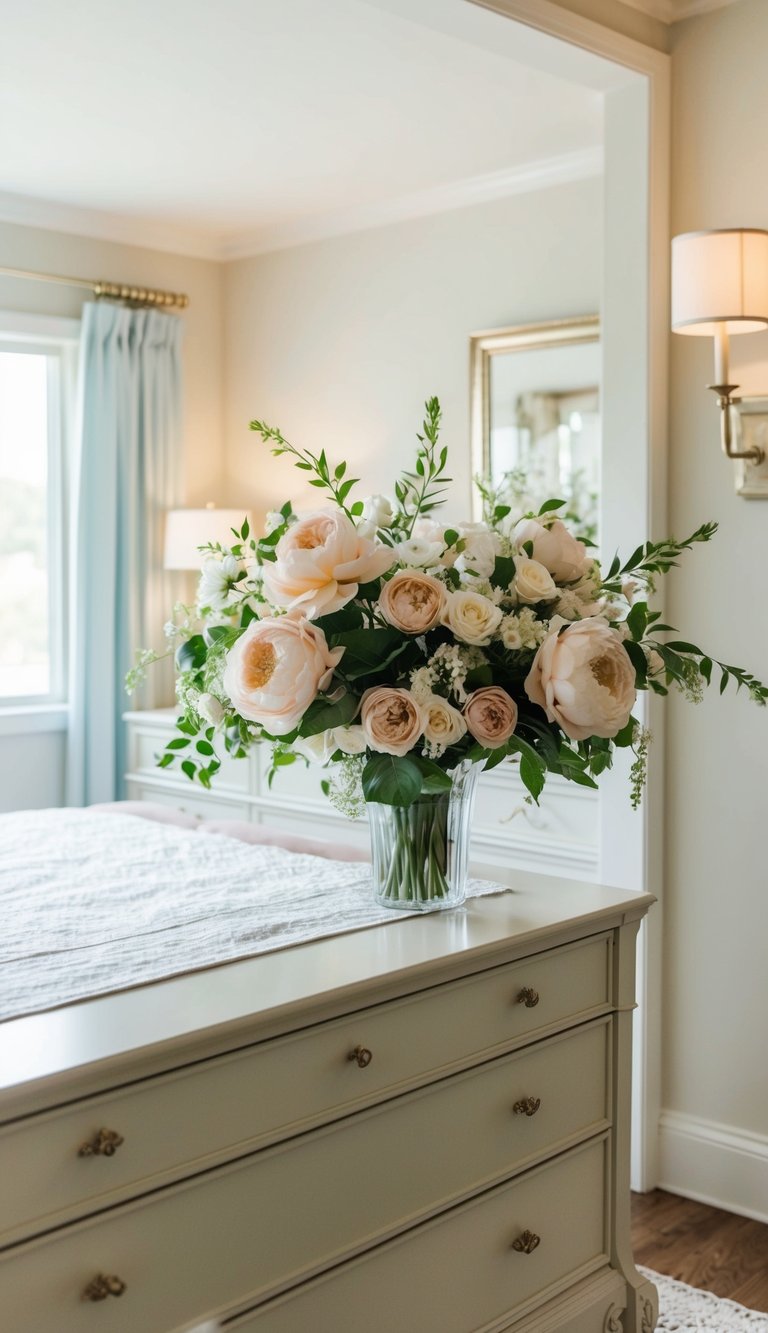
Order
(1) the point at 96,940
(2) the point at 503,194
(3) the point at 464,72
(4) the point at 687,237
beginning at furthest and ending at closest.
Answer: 1. (2) the point at 503,194
2. (3) the point at 464,72
3. (4) the point at 687,237
4. (1) the point at 96,940

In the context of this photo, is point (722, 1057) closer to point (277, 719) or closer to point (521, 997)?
point (521, 997)

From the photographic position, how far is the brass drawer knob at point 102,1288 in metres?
1.24

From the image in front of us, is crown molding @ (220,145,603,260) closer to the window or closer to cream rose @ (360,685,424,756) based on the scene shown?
the window

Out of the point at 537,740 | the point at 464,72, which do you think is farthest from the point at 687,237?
the point at 537,740

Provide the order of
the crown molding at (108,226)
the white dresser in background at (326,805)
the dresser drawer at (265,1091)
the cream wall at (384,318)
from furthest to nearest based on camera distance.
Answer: the crown molding at (108,226)
the cream wall at (384,318)
the white dresser in background at (326,805)
the dresser drawer at (265,1091)

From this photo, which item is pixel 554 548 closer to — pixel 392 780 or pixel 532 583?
pixel 532 583

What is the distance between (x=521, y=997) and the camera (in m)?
1.73

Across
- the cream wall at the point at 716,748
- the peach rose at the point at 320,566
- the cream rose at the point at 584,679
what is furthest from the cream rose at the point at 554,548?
the cream wall at the point at 716,748

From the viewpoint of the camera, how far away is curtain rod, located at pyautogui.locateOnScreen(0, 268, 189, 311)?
449 centimetres

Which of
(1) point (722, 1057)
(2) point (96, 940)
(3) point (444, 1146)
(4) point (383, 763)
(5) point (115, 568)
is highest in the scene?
(5) point (115, 568)

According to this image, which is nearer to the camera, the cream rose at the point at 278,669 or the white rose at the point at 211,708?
the cream rose at the point at 278,669

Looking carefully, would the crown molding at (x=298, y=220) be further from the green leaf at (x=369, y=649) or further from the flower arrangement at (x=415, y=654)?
the green leaf at (x=369, y=649)

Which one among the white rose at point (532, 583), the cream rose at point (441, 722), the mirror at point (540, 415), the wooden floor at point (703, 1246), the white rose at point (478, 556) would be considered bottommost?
the wooden floor at point (703, 1246)

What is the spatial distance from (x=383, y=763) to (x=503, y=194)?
119 inches
